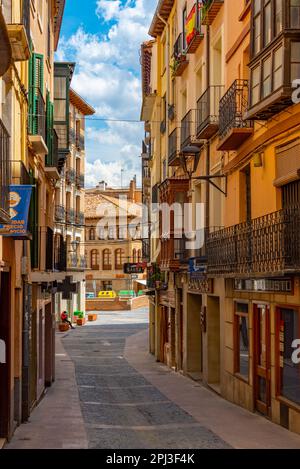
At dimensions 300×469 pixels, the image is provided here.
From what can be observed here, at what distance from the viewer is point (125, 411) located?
17.9m

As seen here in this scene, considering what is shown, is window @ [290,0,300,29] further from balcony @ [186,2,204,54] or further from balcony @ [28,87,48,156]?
balcony @ [186,2,204,54]

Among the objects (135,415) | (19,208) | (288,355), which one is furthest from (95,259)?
(19,208)

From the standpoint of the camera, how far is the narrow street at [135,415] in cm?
1346

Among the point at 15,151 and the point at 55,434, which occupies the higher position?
the point at 15,151

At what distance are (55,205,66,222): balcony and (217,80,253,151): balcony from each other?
34684 millimetres

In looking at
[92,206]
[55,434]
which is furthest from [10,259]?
[92,206]

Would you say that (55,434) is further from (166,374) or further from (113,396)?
(166,374)

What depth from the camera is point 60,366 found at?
28672 millimetres

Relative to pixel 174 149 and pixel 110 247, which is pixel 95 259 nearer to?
pixel 110 247

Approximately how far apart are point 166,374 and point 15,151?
1393 cm

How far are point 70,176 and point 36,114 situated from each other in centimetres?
3899

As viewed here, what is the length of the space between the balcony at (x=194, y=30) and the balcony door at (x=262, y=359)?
31.8ft

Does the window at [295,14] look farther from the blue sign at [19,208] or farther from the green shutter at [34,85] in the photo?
the green shutter at [34,85]

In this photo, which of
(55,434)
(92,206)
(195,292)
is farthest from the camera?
(92,206)
